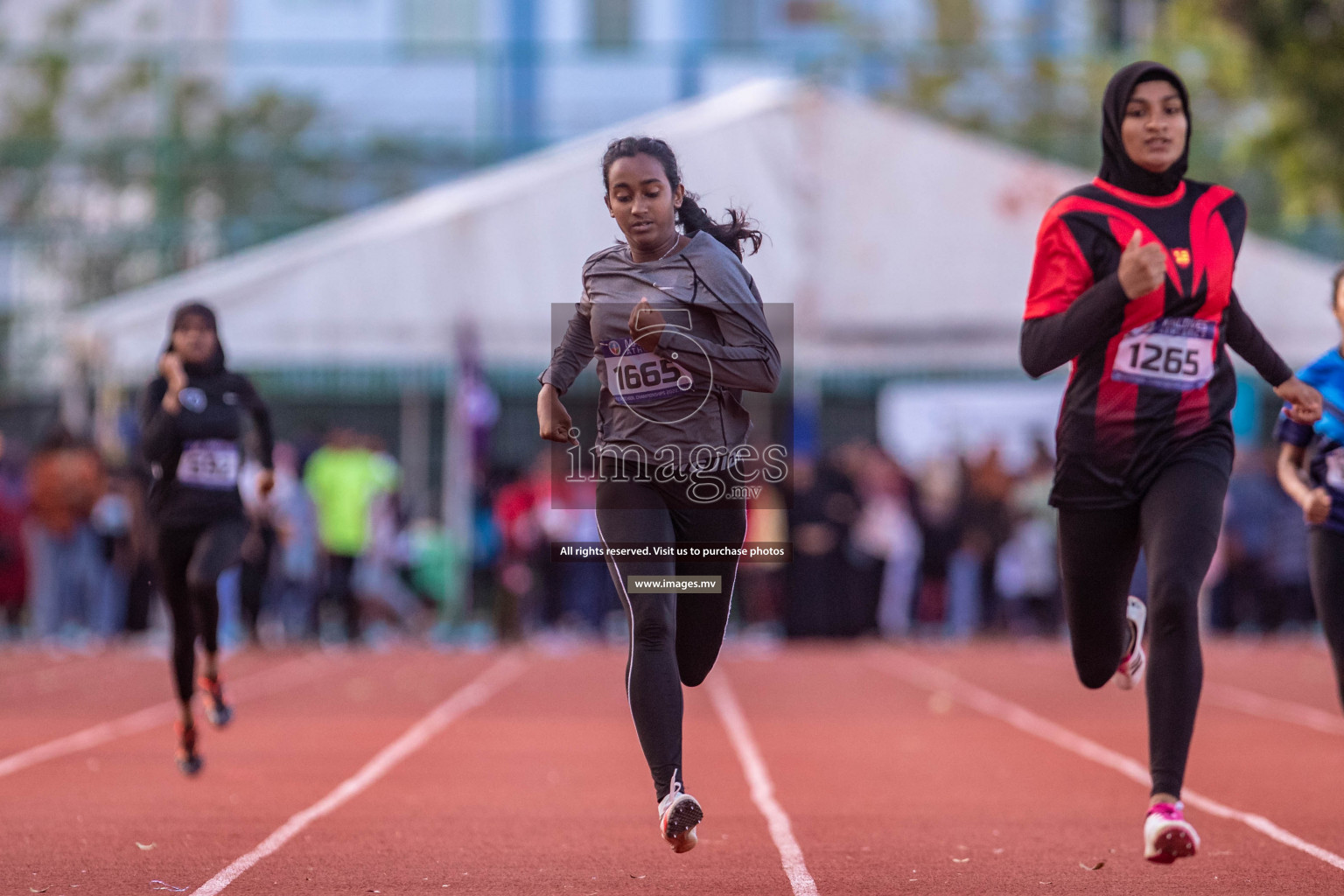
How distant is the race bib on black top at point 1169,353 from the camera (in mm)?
5719

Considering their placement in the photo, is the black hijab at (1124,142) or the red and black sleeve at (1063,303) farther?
the black hijab at (1124,142)

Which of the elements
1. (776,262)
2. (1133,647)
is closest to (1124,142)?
(1133,647)

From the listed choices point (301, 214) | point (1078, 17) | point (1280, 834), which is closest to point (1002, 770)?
point (1280, 834)

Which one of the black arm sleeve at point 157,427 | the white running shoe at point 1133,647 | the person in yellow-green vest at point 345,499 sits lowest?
the person in yellow-green vest at point 345,499

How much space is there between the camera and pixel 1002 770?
9891mm

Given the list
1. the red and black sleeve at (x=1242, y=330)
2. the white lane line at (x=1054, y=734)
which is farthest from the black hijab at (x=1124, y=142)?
the white lane line at (x=1054, y=734)

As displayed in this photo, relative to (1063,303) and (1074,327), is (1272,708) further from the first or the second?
(1074,327)

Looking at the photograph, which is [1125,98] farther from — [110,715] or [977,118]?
[977,118]

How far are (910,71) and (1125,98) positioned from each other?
18.6 m

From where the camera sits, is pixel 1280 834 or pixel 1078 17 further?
pixel 1078 17

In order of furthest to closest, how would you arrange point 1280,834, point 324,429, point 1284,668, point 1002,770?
1. point 324,429
2. point 1284,668
3. point 1002,770
4. point 1280,834

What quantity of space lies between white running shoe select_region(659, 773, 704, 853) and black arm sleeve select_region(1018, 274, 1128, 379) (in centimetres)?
153

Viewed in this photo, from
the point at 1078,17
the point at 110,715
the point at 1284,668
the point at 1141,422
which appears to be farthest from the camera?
the point at 1078,17

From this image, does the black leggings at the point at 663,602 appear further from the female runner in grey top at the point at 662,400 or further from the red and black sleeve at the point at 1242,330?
the red and black sleeve at the point at 1242,330
